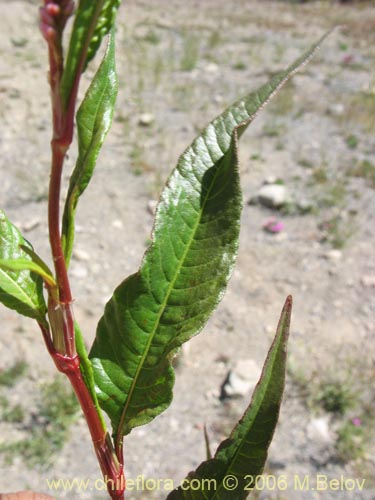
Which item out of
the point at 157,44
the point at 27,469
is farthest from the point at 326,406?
the point at 157,44

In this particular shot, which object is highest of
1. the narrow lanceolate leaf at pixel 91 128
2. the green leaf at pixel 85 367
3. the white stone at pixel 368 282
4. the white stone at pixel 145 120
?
the white stone at pixel 145 120

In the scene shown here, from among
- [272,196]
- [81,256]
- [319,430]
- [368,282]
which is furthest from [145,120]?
[319,430]

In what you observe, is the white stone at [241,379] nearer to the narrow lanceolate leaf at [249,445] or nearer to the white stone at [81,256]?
the white stone at [81,256]

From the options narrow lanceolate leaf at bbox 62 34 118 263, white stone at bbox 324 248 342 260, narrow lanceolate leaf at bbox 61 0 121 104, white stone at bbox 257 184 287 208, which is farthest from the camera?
white stone at bbox 257 184 287 208

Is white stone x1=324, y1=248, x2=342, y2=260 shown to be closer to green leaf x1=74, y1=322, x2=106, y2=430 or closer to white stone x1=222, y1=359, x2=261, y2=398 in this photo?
white stone x1=222, y1=359, x2=261, y2=398

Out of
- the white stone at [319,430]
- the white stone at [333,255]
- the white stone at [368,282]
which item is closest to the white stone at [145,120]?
the white stone at [333,255]

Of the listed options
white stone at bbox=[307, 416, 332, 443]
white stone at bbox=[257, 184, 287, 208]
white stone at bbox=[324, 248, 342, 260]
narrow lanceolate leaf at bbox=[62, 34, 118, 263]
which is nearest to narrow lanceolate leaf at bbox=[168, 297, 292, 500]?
narrow lanceolate leaf at bbox=[62, 34, 118, 263]
